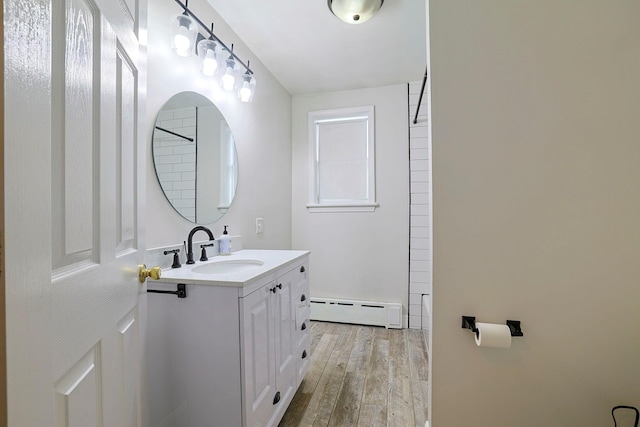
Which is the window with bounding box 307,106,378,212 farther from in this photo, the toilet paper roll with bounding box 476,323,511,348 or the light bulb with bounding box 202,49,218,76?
the toilet paper roll with bounding box 476,323,511,348

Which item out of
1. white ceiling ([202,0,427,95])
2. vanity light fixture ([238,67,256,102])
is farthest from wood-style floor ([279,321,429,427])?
white ceiling ([202,0,427,95])

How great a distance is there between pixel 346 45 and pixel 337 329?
2.54m

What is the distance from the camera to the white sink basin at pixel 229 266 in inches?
59.8

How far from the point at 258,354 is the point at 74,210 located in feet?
3.13

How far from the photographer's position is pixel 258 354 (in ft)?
4.02

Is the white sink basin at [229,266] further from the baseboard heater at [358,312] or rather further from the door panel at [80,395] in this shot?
the baseboard heater at [358,312]

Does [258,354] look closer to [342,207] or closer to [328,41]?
[342,207]

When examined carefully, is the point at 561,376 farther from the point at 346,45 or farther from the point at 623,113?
the point at 346,45

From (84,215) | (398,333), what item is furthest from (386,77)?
(84,215)

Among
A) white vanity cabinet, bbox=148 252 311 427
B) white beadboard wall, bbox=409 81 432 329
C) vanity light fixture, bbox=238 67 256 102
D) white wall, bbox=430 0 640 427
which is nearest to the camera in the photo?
white wall, bbox=430 0 640 427

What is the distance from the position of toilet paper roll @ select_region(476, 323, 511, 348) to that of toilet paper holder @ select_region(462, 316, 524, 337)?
1.4 inches

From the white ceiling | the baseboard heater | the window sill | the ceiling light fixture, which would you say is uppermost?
the white ceiling

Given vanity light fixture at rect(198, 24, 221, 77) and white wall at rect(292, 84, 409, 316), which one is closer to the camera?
vanity light fixture at rect(198, 24, 221, 77)

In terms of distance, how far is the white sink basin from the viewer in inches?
59.8
